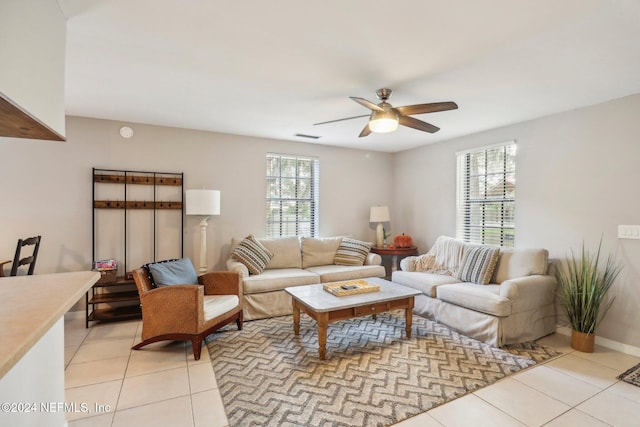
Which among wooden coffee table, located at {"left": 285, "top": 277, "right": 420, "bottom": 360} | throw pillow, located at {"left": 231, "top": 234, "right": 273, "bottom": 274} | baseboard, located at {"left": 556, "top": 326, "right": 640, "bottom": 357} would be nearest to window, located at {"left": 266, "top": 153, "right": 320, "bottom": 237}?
throw pillow, located at {"left": 231, "top": 234, "right": 273, "bottom": 274}

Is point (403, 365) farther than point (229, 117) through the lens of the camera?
No

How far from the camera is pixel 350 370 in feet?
7.96

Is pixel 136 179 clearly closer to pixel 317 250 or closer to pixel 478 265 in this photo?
pixel 317 250

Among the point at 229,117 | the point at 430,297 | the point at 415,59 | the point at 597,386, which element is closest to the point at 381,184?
the point at 430,297

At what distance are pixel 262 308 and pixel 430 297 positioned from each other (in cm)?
200

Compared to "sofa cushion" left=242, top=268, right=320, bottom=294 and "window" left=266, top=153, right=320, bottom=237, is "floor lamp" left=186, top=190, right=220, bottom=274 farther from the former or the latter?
"window" left=266, top=153, right=320, bottom=237

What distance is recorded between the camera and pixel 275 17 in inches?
67.2

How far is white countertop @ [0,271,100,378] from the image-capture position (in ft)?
2.25

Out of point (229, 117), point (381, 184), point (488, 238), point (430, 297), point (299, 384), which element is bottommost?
point (299, 384)

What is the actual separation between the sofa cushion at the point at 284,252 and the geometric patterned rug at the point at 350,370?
1.02 metres

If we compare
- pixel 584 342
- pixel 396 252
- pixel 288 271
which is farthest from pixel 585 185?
pixel 288 271

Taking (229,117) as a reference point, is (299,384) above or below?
below

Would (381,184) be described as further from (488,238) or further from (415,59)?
(415,59)

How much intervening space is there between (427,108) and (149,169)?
3419mm
